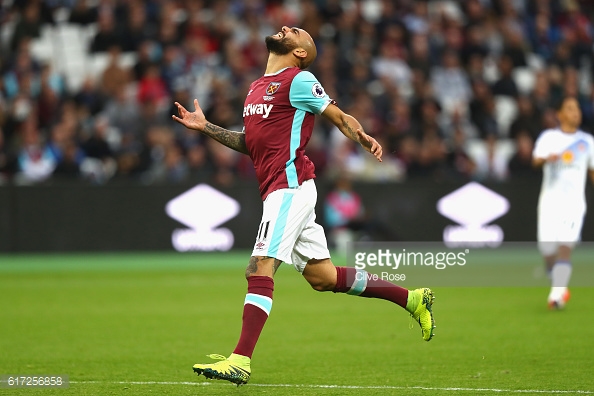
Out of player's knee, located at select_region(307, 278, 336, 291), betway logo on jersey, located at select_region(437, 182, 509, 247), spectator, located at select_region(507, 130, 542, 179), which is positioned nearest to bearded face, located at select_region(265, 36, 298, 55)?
player's knee, located at select_region(307, 278, 336, 291)

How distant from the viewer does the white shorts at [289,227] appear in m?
6.79

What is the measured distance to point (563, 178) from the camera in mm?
11562

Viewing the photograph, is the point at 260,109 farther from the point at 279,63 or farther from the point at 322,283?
the point at 322,283

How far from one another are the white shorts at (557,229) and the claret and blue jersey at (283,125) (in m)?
5.19

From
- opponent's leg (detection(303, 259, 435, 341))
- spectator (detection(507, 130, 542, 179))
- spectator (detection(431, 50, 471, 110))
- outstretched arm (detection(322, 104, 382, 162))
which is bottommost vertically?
opponent's leg (detection(303, 259, 435, 341))

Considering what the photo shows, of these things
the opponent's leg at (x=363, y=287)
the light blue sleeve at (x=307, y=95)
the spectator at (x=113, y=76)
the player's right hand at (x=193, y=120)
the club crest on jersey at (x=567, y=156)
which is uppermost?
the spectator at (x=113, y=76)

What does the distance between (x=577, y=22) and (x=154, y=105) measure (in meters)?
10.7

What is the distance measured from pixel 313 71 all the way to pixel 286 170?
44.4ft

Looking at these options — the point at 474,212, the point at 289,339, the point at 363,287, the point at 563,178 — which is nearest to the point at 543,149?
the point at 563,178

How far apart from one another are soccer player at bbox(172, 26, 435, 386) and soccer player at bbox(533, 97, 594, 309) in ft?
15.0

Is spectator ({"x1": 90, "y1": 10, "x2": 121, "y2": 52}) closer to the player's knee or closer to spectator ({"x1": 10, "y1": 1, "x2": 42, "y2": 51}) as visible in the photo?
spectator ({"x1": 10, "y1": 1, "x2": 42, "y2": 51})

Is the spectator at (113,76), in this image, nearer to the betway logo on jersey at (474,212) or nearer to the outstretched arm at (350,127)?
the betway logo on jersey at (474,212)

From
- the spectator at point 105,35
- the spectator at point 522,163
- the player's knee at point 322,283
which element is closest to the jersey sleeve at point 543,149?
the player's knee at point 322,283

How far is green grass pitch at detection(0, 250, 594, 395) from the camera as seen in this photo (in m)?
7.02
